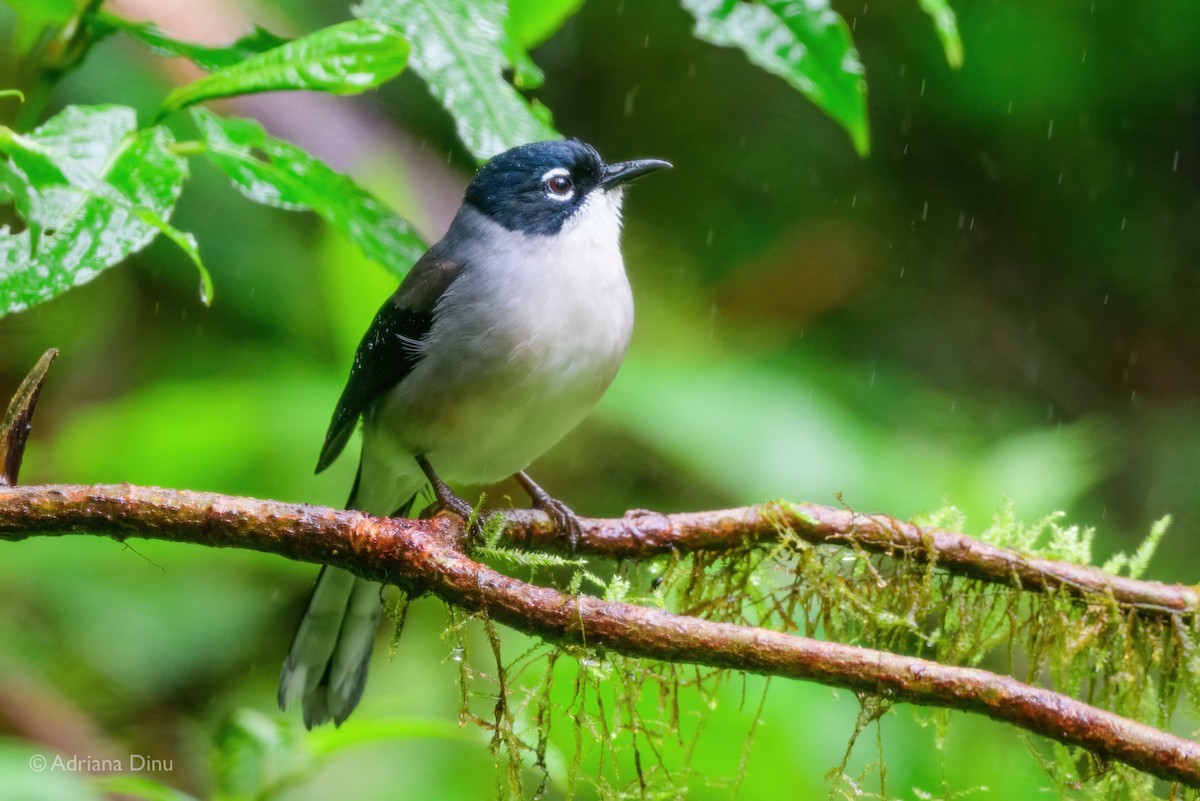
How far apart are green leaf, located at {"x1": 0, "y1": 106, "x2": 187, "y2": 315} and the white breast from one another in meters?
1.09

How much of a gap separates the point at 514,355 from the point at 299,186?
84 cm

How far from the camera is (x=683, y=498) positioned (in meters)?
5.10

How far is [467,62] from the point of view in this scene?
2279 millimetres

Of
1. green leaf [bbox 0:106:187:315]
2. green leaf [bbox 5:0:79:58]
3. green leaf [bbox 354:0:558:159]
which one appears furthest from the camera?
green leaf [bbox 354:0:558:159]

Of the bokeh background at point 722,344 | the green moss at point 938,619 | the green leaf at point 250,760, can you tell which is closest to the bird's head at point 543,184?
the bokeh background at point 722,344

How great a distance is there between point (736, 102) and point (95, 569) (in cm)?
439

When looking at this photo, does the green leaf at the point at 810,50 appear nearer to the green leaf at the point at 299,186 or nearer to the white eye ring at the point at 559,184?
the green leaf at the point at 299,186

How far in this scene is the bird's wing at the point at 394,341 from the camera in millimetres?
3203

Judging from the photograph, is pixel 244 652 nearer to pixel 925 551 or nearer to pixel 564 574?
pixel 564 574

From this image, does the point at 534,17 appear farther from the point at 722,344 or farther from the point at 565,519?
the point at 722,344

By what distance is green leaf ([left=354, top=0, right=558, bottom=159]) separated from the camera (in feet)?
7.50

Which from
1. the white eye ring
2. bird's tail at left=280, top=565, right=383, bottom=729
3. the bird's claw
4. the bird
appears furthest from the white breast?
bird's tail at left=280, top=565, right=383, bottom=729

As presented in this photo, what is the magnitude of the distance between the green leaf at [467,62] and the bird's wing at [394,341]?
0.94m

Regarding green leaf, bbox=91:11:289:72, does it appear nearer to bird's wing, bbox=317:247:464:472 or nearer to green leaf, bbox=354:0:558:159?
green leaf, bbox=354:0:558:159
